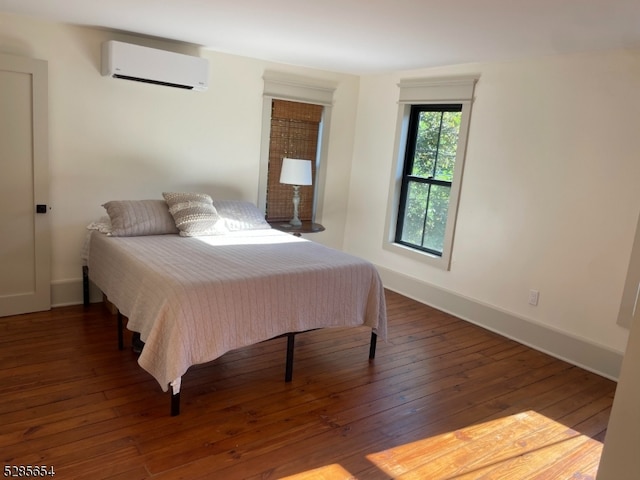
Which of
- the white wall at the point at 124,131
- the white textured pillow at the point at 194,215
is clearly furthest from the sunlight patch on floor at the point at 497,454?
the white wall at the point at 124,131

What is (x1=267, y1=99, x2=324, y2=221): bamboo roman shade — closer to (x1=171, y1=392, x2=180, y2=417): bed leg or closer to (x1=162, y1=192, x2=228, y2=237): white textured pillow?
(x1=162, y1=192, x2=228, y2=237): white textured pillow

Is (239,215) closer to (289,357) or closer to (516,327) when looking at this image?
(289,357)

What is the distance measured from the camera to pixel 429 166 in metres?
4.83

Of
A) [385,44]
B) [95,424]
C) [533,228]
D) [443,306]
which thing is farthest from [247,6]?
[443,306]

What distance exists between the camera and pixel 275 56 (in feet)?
14.7

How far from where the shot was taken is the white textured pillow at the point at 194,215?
3795 mm

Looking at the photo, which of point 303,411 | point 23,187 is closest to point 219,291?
point 303,411

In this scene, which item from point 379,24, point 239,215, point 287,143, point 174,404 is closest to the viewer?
point 174,404

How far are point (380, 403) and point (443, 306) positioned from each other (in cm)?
195

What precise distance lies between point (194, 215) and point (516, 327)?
2.72 meters

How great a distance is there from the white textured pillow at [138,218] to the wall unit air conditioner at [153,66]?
974mm

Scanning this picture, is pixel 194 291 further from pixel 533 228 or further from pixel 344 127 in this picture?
pixel 344 127

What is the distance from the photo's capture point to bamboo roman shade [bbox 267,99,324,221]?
4.98 meters

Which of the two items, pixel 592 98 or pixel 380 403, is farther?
pixel 592 98
